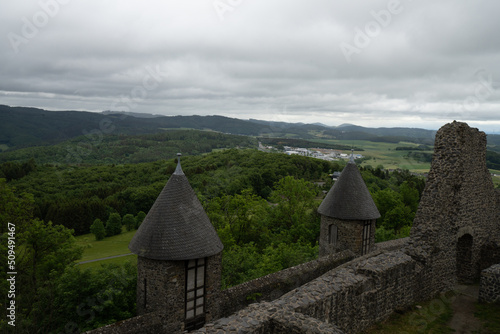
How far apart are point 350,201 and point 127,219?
4937 centimetres

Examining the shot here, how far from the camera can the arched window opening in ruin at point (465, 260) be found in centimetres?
1375

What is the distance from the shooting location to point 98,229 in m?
52.2

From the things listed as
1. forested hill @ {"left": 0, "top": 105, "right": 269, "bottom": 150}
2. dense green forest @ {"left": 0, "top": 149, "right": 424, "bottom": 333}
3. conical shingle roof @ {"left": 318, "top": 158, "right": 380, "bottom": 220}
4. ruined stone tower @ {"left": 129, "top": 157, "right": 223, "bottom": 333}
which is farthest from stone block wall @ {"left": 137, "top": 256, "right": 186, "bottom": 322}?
forested hill @ {"left": 0, "top": 105, "right": 269, "bottom": 150}

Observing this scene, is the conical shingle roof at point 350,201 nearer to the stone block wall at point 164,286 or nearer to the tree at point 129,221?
the stone block wall at point 164,286

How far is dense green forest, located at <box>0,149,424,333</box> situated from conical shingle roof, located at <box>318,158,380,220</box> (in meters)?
5.38

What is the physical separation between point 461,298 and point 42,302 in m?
16.2

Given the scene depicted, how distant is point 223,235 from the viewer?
91.1ft

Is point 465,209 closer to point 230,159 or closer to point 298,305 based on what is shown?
point 298,305

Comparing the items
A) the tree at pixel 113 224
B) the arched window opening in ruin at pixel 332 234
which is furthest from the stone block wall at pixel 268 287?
the tree at pixel 113 224

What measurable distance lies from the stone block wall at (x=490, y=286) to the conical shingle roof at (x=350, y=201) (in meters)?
5.97

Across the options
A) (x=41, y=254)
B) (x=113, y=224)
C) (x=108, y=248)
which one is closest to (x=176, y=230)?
(x=41, y=254)

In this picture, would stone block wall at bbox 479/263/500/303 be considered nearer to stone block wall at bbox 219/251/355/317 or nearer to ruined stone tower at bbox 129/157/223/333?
stone block wall at bbox 219/251/355/317

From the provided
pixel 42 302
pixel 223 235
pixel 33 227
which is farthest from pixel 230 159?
pixel 42 302

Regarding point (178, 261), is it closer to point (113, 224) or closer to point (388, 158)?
point (113, 224)
